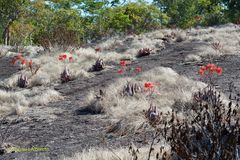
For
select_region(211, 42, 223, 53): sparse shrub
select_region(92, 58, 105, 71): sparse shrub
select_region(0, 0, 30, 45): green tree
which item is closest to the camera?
select_region(92, 58, 105, 71): sparse shrub

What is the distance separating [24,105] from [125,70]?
3.98 m

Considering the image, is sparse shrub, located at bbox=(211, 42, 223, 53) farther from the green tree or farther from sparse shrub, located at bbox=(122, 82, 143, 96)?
the green tree

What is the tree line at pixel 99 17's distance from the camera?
2783 centimetres

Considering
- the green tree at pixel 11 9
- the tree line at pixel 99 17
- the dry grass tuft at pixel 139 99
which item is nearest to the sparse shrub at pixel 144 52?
the dry grass tuft at pixel 139 99

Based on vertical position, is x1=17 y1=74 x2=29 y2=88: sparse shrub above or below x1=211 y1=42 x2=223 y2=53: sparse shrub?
below

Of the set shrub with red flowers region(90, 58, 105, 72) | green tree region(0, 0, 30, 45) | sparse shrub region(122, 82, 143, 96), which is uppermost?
green tree region(0, 0, 30, 45)

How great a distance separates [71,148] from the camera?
19.6ft

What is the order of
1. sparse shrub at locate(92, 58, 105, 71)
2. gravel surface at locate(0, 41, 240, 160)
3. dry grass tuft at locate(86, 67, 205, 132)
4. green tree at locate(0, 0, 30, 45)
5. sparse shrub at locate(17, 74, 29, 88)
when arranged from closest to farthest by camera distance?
gravel surface at locate(0, 41, 240, 160), dry grass tuft at locate(86, 67, 205, 132), sparse shrub at locate(17, 74, 29, 88), sparse shrub at locate(92, 58, 105, 71), green tree at locate(0, 0, 30, 45)

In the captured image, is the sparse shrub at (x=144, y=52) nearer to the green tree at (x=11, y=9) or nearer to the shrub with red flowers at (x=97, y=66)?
the shrub with red flowers at (x=97, y=66)

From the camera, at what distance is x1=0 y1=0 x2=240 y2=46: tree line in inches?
1096

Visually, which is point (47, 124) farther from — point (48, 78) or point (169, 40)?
point (169, 40)

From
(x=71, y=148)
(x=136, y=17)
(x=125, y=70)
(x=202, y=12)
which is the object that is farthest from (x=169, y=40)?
(x=202, y=12)

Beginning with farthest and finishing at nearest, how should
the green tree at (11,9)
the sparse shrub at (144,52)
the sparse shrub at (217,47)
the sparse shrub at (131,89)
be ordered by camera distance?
the green tree at (11,9), the sparse shrub at (144,52), the sparse shrub at (217,47), the sparse shrub at (131,89)

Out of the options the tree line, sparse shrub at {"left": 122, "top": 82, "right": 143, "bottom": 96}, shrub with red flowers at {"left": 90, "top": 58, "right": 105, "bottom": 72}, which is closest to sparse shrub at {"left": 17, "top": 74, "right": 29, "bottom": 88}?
shrub with red flowers at {"left": 90, "top": 58, "right": 105, "bottom": 72}
